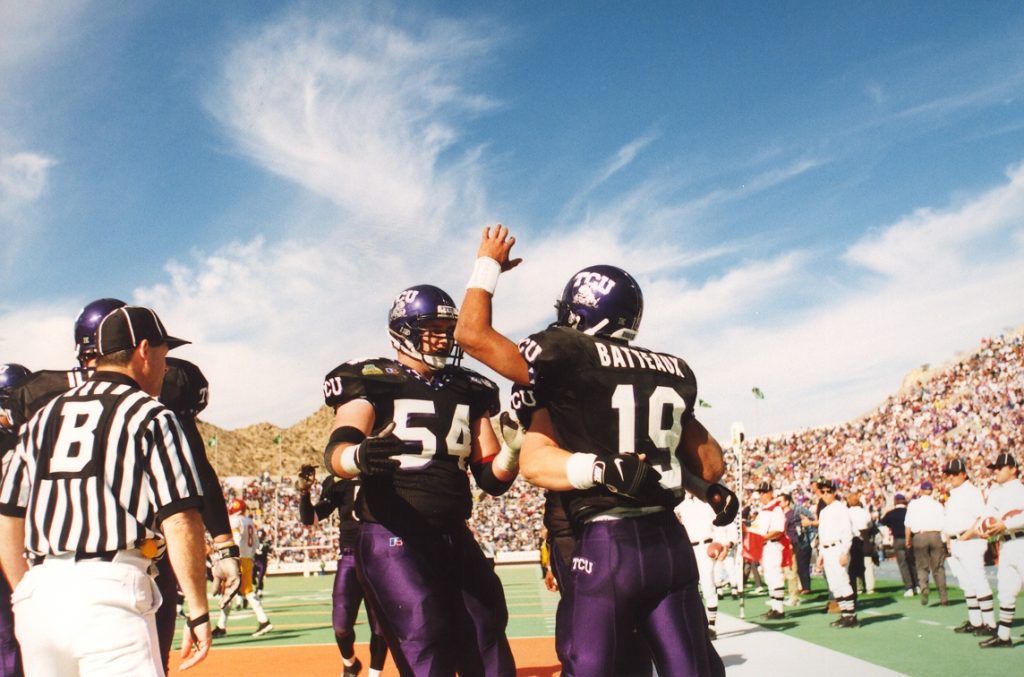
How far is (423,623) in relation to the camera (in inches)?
162

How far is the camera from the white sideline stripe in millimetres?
8031

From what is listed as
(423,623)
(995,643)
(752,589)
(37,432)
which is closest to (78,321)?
(37,432)

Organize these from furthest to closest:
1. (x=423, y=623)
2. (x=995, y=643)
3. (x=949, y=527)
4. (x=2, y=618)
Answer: (x=949, y=527)
(x=995, y=643)
(x=2, y=618)
(x=423, y=623)

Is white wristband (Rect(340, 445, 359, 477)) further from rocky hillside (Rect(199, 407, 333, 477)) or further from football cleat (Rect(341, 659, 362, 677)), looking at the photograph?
rocky hillside (Rect(199, 407, 333, 477))

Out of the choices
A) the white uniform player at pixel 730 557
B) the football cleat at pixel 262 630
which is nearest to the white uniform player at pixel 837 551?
the white uniform player at pixel 730 557

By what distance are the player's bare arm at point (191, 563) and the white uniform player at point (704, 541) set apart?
27.7 ft

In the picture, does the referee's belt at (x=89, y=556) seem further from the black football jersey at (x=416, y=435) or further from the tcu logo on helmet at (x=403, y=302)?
the tcu logo on helmet at (x=403, y=302)

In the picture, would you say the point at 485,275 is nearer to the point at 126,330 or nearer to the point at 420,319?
the point at 420,319

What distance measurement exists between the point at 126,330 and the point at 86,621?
43.2 inches

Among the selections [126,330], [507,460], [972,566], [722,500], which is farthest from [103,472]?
[972,566]

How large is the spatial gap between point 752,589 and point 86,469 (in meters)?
16.8

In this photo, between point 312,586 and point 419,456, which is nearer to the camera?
point 419,456

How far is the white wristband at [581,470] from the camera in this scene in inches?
133

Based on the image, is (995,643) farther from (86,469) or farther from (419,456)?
(86,469)
